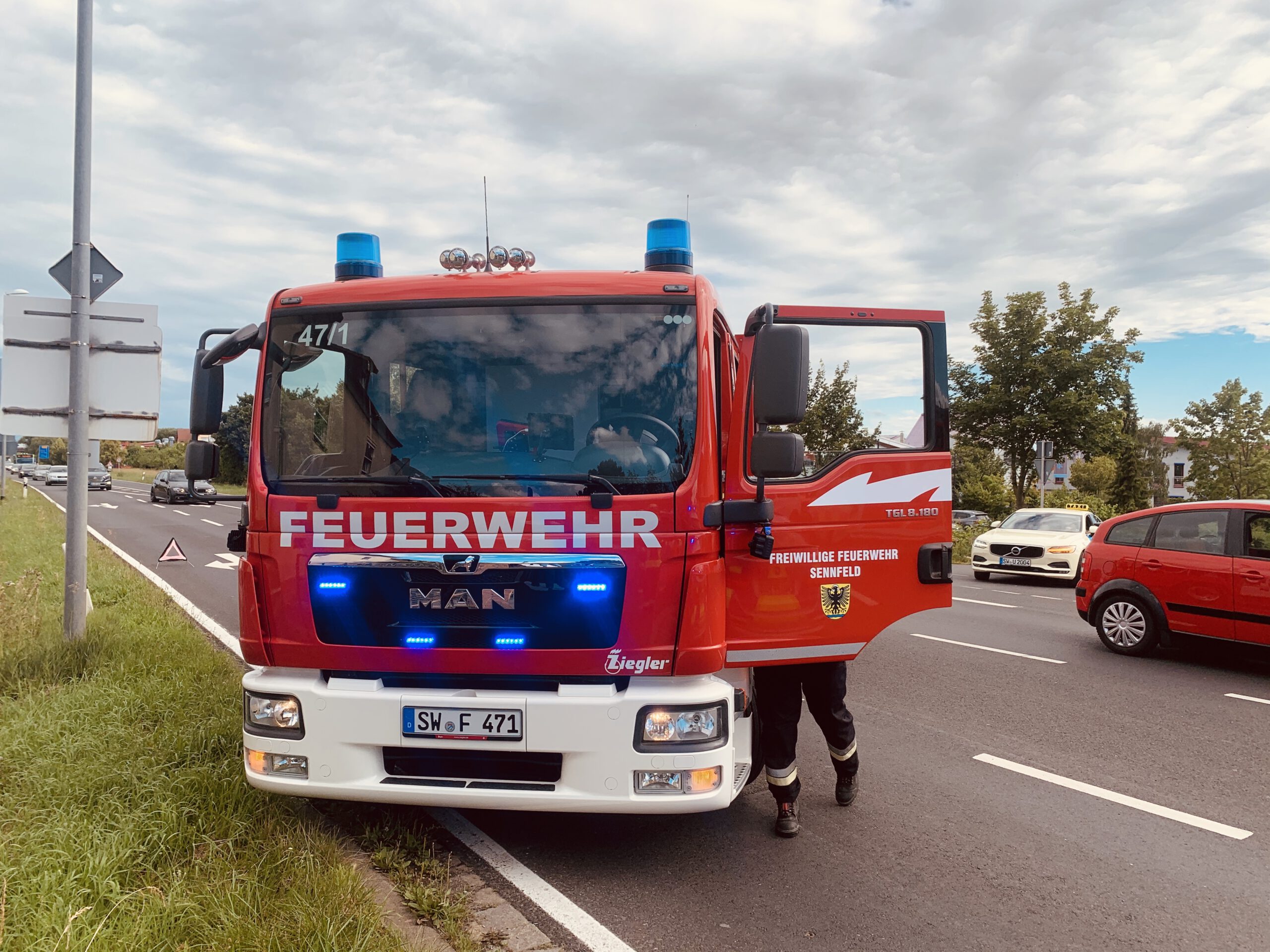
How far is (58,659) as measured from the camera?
627 cm

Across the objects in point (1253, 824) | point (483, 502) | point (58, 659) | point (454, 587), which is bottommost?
point (1253, 824)

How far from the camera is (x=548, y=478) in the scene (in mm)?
3568

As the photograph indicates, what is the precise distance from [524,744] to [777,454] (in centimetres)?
149

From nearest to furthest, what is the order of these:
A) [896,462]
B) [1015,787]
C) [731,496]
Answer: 1. [731,496]
2. [896,462]
3. [1015,787]

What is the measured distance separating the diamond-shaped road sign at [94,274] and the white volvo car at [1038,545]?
47.4 feet

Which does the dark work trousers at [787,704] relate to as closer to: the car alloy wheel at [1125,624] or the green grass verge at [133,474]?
the car alloy wheel at [1125,624]

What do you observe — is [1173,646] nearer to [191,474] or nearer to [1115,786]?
[1115,786]

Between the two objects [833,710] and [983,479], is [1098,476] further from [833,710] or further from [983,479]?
[833,710]

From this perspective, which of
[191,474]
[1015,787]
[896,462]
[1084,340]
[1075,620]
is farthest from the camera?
[1084,340]

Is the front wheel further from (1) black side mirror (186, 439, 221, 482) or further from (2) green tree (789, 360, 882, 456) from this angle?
(1) black side mirror (186, 439, 221, 482)

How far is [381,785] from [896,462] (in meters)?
2.60

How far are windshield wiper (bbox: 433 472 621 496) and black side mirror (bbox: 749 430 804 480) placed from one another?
59 cm

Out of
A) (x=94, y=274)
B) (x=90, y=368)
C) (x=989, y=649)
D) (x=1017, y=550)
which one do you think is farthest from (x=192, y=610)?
(x=1017, y=550)

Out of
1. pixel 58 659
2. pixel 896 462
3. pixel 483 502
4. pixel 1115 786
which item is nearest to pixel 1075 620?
pixel 1115 786
